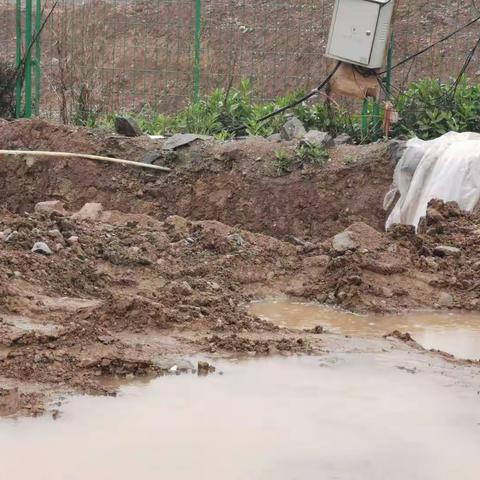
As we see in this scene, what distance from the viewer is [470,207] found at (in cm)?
1138

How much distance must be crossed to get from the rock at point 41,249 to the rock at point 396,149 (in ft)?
16.5

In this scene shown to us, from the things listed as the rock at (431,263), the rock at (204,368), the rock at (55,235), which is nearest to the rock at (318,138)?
the rock at (431,263)

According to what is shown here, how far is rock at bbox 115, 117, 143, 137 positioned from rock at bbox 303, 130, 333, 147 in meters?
2.19

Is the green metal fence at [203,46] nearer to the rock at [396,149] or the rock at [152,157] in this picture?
the rock at [152,157]

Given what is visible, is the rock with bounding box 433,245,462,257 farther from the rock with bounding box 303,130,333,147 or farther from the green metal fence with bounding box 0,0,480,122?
the green metal fence with bounding box 0,0,480,122

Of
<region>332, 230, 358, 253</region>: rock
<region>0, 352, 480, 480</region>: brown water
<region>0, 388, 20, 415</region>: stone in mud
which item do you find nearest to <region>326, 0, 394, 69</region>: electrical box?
<region>332, 230, 358, 253</region>: rock

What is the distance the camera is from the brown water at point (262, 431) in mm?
4762

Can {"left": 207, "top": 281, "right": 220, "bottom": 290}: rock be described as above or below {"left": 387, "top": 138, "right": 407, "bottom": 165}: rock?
below

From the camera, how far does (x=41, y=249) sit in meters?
8.41

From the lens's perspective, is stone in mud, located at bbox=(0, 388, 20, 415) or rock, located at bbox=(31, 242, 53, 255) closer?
stone in mud, located at bbox=(0, 388, 20, 415)

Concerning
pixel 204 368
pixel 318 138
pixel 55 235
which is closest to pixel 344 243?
pixel 55 235

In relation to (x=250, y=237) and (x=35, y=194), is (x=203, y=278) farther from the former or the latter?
(x=35, y=194)

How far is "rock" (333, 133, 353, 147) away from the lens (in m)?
13.2

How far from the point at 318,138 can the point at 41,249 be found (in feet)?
16.7
